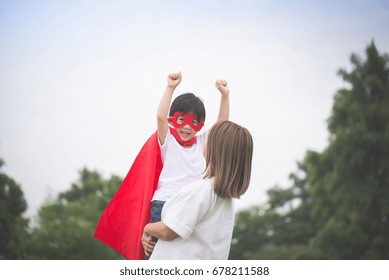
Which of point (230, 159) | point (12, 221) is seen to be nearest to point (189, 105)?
point (230, 159)

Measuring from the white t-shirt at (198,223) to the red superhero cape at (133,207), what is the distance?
62cm

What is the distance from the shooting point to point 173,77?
9.53ft

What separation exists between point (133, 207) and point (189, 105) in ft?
2.10

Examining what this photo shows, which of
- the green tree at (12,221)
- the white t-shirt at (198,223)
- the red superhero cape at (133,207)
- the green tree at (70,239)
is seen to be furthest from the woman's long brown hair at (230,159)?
the green tree at (70,239)

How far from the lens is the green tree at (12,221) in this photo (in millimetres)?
14823

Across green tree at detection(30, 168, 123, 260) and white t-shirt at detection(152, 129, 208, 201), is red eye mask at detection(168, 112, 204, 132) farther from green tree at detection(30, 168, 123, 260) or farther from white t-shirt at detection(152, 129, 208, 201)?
green tree at detection(30, 168, 123, 260)

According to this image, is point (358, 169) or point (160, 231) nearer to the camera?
point (160, 231)

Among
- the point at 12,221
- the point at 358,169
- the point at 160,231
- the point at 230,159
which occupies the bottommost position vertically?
the point at 160,231

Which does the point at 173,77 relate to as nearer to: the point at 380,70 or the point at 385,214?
the point at 385,214

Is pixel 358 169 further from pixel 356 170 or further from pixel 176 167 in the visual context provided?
pixel 176 167

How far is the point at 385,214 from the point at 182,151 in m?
11.1

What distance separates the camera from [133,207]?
3.07 metres

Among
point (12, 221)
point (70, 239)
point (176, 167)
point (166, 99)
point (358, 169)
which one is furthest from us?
point (70, 239)

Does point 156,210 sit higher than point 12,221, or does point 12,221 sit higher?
point 12,221
